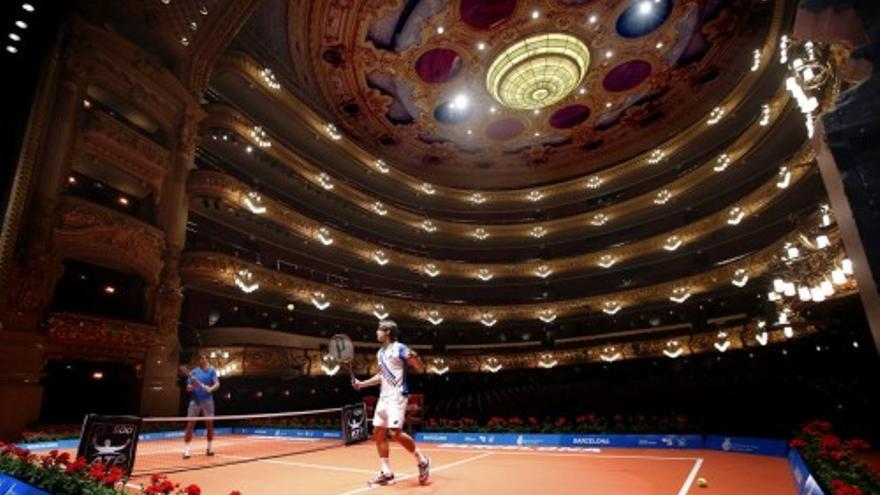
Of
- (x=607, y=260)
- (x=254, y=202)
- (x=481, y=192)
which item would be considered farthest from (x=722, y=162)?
(x=254, y=202)

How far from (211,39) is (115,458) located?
16.6m

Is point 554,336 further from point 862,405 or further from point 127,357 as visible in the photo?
point 127,357

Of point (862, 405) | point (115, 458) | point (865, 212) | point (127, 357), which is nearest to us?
point (865, 212)

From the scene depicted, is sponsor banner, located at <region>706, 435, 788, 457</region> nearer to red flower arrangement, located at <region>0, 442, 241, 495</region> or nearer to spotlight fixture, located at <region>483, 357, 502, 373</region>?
red flower arrangement, located at <region>0, 442, 241, 495</region>

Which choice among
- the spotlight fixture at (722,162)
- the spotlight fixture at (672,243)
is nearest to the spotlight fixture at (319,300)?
the spotlight fixture at (672,243)

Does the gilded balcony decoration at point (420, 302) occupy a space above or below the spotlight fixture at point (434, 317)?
above

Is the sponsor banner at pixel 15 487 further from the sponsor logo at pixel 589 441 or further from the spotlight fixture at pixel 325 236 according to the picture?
the spotlight fixture at pixel 325 236

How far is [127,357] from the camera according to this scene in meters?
14.3

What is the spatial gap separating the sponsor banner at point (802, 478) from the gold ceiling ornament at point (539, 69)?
63.5 ft

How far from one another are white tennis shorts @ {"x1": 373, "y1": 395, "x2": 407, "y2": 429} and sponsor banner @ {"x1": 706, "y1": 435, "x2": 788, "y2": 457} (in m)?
7.39

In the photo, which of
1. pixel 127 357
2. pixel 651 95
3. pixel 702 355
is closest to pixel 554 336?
pixel 702 355

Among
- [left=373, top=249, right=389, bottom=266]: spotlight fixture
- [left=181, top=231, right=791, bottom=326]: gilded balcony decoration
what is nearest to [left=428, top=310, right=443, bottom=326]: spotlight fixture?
[left=181, top=231, right=791, bottom=326]: gilded balcony decoration

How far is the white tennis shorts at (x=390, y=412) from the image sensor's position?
6.14 metres

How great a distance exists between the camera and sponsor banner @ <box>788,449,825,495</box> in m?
4.32
